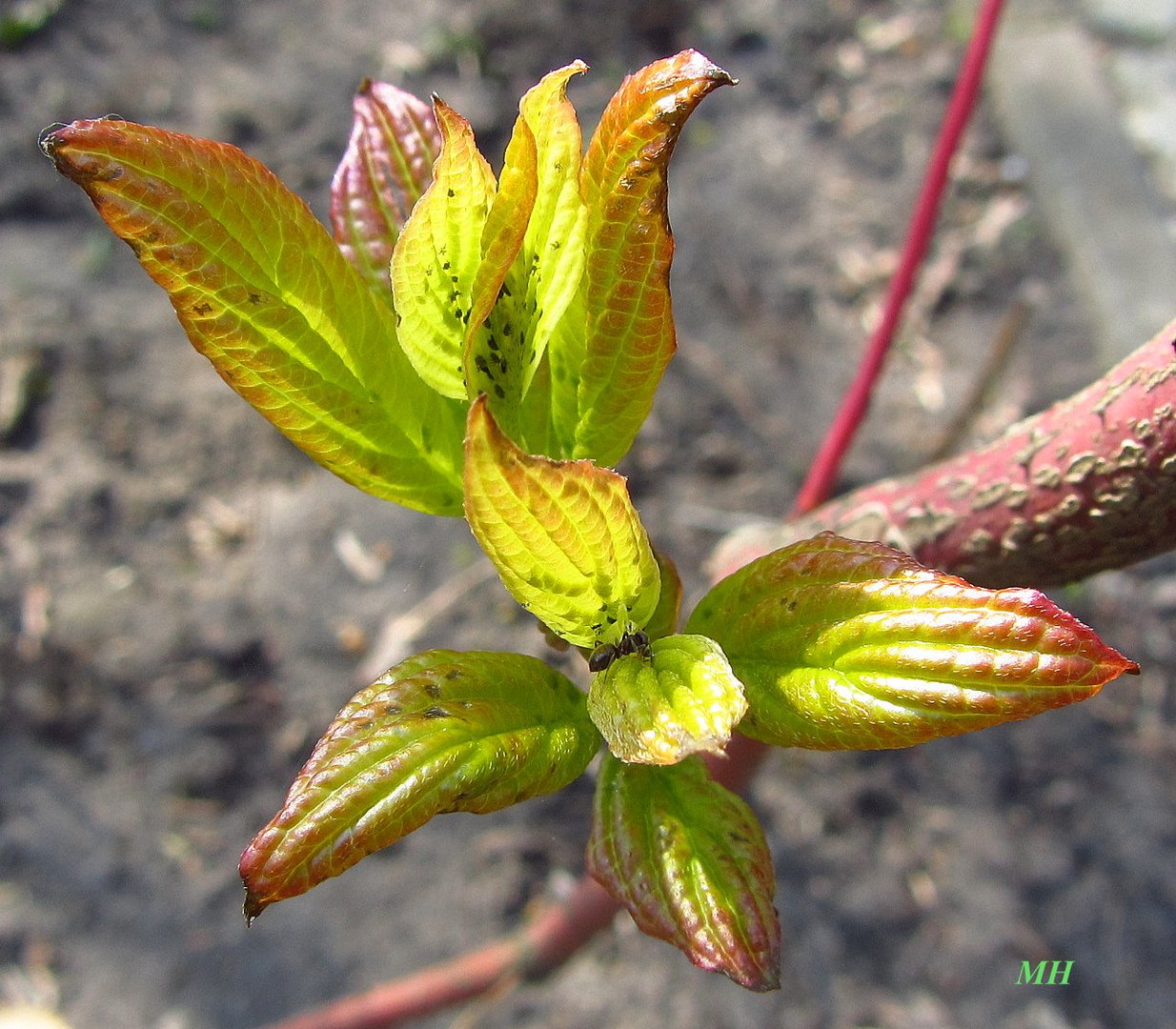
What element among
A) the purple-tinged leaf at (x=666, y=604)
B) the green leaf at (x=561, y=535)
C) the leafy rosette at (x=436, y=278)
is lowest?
the purple-tinged leaf at (x=666, y=604)

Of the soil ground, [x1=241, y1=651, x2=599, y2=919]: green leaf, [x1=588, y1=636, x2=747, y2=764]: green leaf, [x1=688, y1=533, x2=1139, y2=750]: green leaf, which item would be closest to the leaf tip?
[x1=241, y1=651, x2=599, y2=919]: green leaf

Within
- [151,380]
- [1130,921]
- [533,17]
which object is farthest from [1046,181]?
[151,380]

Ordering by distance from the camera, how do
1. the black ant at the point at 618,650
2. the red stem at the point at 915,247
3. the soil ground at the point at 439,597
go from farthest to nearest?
1. the soil ground at the point at 439,597
2. the red stem at the point at 915,247
3. the black ant at the point at 618,650

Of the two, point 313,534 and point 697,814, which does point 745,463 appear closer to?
point 313,534

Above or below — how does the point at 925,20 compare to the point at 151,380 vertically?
above

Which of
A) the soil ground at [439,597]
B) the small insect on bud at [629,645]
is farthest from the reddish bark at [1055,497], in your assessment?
the soil ground at [439,597]

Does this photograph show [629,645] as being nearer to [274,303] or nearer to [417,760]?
[417,760]

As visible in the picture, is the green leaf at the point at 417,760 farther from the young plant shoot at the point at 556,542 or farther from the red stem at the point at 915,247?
the red stem at the point at 915,247
